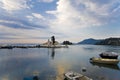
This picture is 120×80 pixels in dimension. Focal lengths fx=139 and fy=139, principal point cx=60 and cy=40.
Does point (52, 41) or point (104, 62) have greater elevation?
point (52, 41)

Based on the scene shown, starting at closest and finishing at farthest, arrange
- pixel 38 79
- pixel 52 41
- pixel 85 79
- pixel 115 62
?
pixel 85 79, pixel 38 79, pixel 115 62, pixel 52 41

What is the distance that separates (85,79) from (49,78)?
24.3 feet

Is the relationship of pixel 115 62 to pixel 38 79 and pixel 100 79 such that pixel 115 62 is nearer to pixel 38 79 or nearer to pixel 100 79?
pixel 100 79

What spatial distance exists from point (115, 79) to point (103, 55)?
32148mm

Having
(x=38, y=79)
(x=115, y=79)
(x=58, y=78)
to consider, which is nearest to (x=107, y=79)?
(x=115, y=79)

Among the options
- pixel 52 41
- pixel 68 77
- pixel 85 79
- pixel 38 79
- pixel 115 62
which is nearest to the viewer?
pixel 85 79

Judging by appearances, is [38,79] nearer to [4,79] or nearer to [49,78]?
[49,78]

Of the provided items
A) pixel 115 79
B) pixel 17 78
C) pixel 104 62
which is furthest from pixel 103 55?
pixel 17 78

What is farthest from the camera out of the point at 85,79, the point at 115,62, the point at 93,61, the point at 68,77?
the point at 93,61

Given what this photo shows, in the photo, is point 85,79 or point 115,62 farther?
point 115,62

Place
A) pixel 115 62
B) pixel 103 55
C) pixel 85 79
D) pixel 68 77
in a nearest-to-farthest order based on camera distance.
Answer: pixel 85 79, pixel 68 77, pixel 115 62, pixel 103 55

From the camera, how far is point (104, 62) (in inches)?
1921

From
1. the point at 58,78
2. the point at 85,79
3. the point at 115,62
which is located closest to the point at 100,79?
the point at 85,79

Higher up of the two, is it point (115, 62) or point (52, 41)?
point (52, 41)
